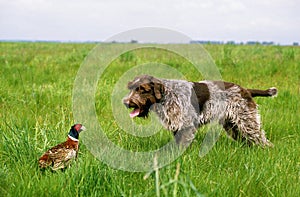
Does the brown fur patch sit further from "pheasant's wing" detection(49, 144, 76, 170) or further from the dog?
"pheasant's wing" detection(49, 144, 76, 170)

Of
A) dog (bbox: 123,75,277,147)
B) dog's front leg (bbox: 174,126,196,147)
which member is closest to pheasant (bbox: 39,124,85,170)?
dog (bbox: 123,75,277,147)

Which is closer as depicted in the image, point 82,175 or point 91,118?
point 82,175

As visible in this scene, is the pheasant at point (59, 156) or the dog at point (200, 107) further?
the dog at point (200, 107)

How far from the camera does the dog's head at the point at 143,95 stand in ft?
14.0

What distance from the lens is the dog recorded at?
179 inches

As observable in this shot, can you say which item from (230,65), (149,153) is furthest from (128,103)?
(230,65)

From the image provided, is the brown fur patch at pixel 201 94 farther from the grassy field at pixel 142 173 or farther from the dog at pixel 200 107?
the grassy field at pixel 142 173

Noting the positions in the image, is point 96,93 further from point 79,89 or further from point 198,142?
point 198,142

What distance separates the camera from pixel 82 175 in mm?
2998

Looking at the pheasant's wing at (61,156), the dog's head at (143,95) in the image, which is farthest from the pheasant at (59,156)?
the dog's head at (143,95)

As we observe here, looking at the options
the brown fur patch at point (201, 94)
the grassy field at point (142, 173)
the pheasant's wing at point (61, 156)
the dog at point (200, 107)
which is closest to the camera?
the grassy field at point (142, 173)

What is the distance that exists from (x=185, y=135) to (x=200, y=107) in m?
0.41

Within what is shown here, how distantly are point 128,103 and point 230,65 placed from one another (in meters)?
7.95

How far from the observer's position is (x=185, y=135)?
4613mm
